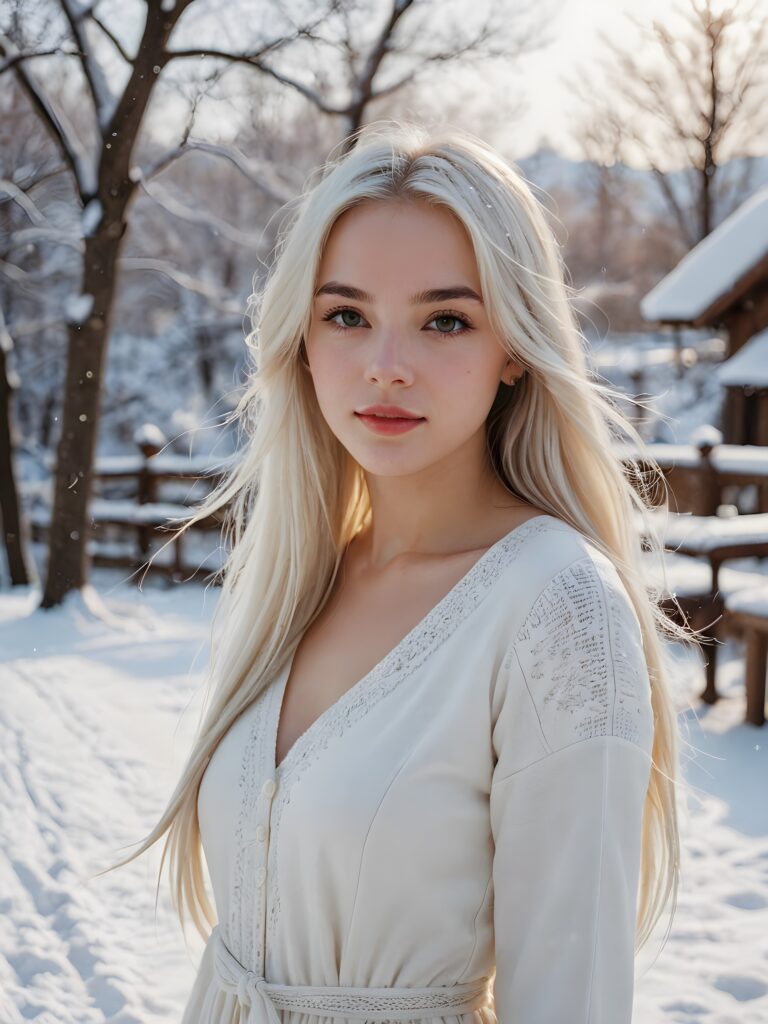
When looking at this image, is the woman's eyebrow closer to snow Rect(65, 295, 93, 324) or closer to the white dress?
the white dress

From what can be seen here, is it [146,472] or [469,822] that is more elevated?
[469,822]

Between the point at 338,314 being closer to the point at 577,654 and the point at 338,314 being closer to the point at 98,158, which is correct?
the point at 577,654

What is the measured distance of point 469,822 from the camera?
123cm

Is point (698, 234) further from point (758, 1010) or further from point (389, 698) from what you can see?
point (389, 698)

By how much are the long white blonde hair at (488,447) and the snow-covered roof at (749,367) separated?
26.9ft

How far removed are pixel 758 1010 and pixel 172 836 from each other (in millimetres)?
1818

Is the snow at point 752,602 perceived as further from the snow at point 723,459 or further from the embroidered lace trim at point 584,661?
the embroidered lace trim at point 584,661

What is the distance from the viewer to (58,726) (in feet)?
16.6

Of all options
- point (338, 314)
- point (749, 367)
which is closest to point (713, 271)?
point (749, 367)

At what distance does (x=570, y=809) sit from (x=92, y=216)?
22.8ft

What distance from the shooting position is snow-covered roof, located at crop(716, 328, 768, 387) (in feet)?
30.6

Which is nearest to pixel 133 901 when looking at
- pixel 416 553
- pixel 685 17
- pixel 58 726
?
pixel 58 726

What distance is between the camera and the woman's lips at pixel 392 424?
1414mm

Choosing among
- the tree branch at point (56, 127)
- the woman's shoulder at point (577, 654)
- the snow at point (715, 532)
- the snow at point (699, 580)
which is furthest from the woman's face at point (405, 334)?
the tree branch at point (56, 127)
